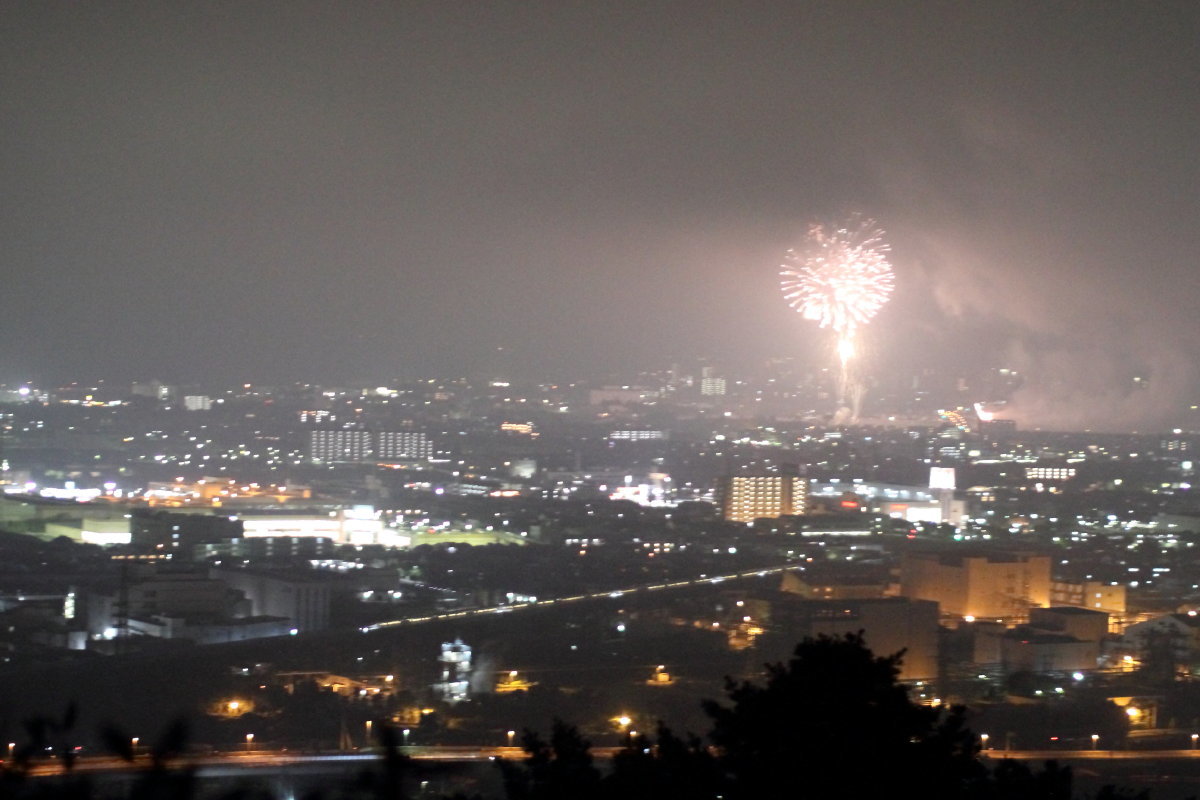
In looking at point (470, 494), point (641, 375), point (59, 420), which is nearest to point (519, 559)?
point (470, 494)

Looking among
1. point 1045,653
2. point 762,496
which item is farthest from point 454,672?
point 762,496

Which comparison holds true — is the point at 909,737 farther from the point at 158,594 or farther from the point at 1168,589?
the point at 1168,589

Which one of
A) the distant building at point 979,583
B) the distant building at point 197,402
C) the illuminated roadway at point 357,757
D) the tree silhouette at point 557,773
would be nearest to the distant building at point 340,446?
the distant building at point 197,402

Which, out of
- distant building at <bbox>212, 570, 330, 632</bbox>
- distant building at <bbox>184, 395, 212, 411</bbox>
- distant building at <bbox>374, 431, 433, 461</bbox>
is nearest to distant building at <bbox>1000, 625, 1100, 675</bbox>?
distant building at <bbox>212, 570, 330, 632</bbox>

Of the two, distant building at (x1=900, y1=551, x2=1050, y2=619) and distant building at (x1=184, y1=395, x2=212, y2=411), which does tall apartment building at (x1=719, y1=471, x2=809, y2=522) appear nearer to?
distant building at (x1=900, y1=551, x2=1050, y2=619)

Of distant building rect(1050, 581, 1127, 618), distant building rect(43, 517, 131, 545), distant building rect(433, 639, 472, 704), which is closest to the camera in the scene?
distant building rect(433, 639, 472, 704)
